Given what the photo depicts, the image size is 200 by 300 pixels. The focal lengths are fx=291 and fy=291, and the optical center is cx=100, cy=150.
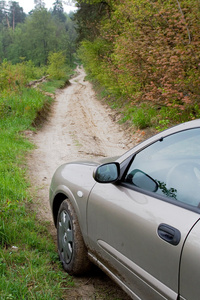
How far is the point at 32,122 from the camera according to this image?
10.5m

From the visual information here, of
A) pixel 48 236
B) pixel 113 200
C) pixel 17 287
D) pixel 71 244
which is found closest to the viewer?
pixel 113 200

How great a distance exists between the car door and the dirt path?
590mm

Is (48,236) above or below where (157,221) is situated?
below

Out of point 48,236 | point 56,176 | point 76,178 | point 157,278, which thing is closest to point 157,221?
point 157,278

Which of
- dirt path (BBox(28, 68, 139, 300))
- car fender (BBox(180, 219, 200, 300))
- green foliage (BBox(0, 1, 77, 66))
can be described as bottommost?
dirt path (BBox(28, 68, 139, 300))

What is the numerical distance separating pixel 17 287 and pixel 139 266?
1163mm

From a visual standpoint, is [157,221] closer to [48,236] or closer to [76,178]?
[76,178]

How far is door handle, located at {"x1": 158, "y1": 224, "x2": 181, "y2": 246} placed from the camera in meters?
1.50

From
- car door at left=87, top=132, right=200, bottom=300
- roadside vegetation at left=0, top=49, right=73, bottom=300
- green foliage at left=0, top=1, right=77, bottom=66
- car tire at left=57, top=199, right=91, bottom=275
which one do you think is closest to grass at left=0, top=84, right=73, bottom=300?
roadside vegetation at left=0, top=49, right=73, bottom=300

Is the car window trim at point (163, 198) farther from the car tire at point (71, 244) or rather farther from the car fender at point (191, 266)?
the car tire at point (71, 244)

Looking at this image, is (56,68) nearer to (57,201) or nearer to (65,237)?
(57,201)

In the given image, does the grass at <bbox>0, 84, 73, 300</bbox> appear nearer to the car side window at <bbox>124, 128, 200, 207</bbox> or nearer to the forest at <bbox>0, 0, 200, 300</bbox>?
the forest at <bbox>0, 0, 200, 300</bbox>

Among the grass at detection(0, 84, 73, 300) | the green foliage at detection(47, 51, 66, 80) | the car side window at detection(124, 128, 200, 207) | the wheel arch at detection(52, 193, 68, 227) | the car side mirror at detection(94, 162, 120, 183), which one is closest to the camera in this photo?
the car side window at detection(124, 128, 200, 207)

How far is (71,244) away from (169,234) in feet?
4.84
